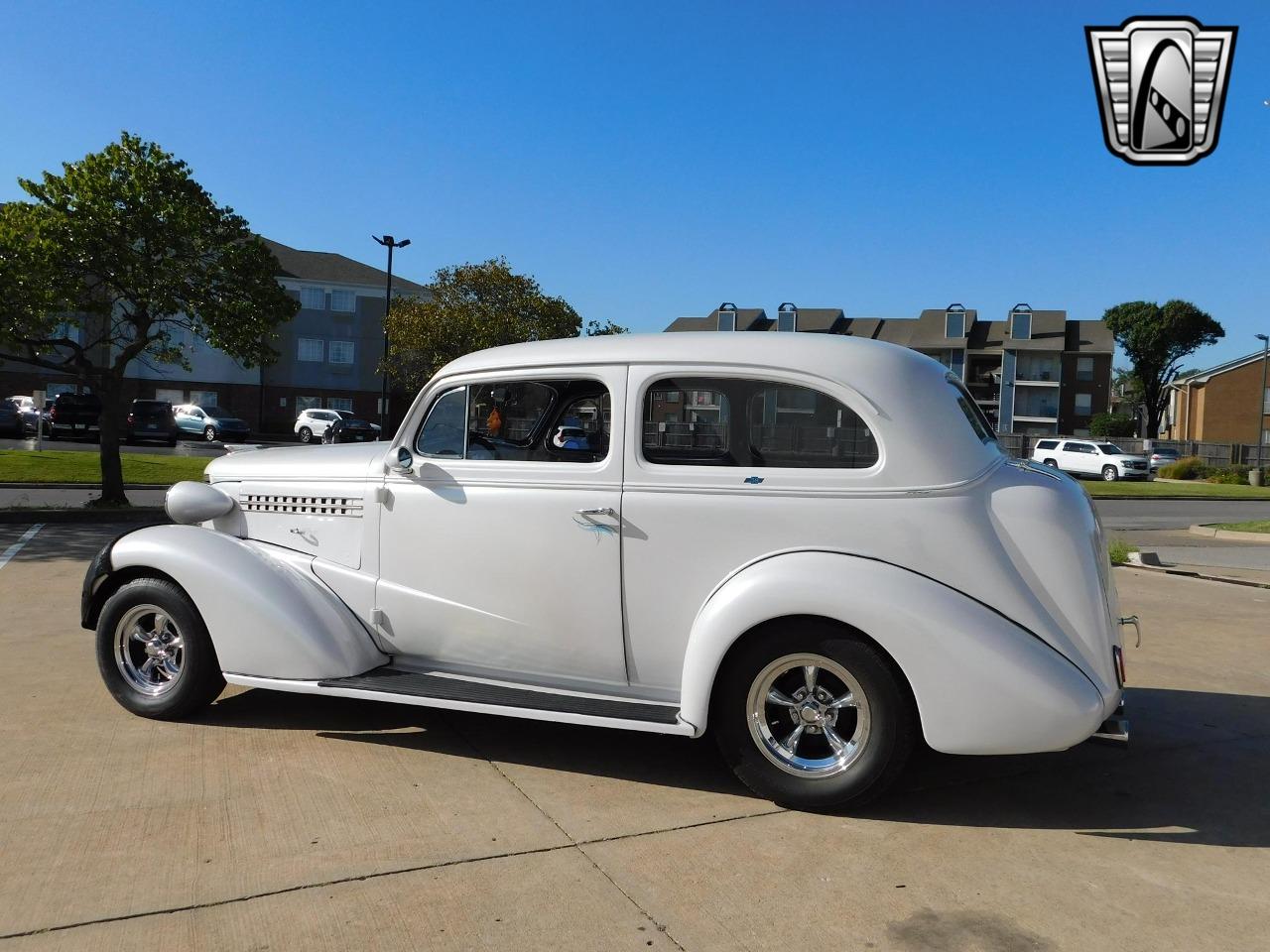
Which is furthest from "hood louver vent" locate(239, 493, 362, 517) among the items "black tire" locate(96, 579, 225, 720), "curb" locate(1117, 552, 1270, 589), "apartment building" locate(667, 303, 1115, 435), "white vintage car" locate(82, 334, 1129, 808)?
"apartment building" locate(667, 303, 1115, 435)

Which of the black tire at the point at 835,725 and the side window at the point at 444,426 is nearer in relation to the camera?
the black tire at the point at 835,725

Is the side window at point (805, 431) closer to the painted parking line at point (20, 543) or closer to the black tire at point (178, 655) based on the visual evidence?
the black tire at point (178, 655)

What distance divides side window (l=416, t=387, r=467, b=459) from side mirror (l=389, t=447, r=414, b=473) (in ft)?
0.21

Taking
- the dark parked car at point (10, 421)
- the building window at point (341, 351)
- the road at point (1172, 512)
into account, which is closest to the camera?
the road at point (1172, 512)

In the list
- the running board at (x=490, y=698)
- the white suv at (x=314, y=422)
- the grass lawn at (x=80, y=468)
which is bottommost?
the running board at (x=490, y=698)

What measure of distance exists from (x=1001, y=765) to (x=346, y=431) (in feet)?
122

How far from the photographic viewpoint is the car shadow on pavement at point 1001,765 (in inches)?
156

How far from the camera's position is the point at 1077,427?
208 feet

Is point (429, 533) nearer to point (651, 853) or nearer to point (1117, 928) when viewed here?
point (651, 853)

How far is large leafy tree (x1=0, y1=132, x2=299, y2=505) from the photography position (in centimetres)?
1294

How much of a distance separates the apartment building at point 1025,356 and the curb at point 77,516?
1976 inches

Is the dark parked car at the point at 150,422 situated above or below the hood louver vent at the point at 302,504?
above

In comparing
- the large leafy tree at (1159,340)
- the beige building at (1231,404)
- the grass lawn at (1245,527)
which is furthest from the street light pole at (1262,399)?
the grass lawn at (1245,527)

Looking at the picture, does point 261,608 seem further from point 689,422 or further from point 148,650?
point 689,422
